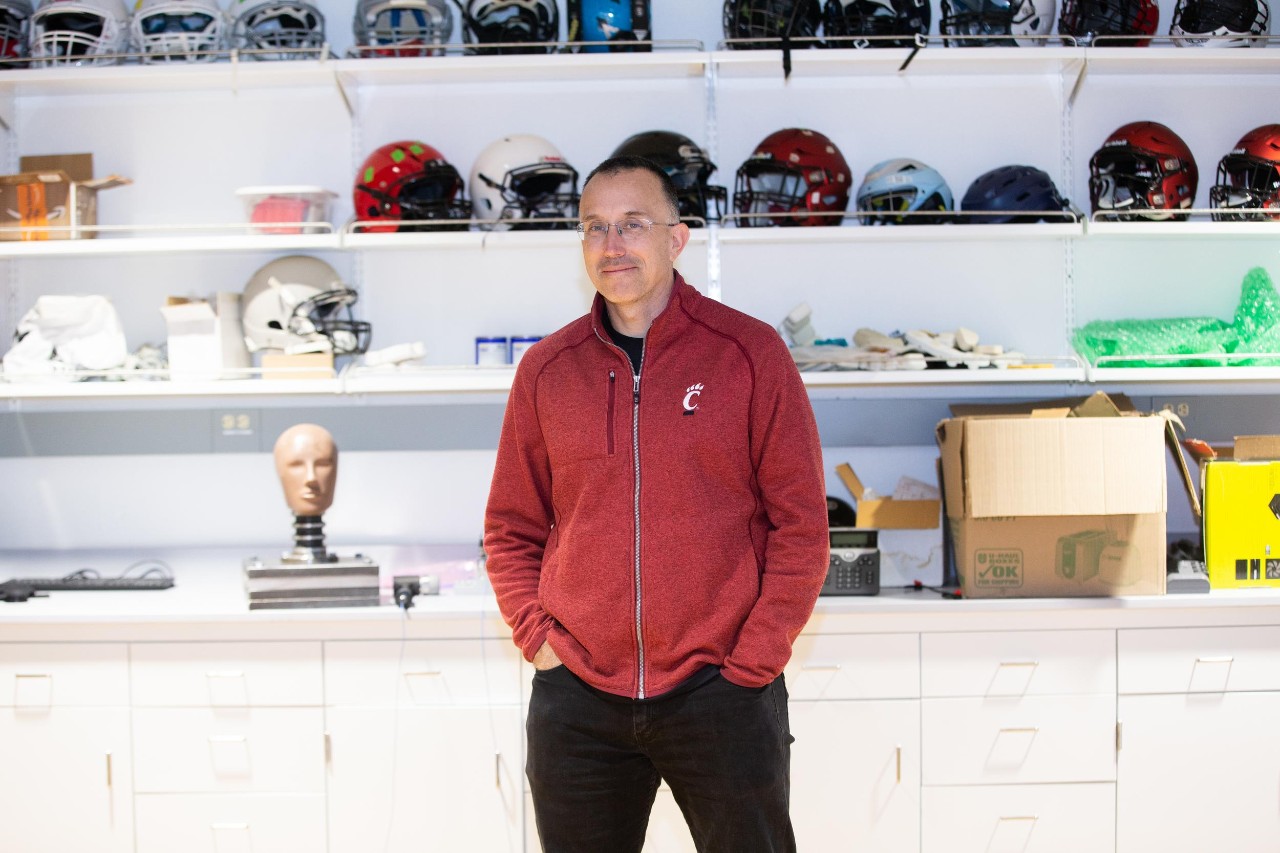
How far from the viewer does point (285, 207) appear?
2982mm

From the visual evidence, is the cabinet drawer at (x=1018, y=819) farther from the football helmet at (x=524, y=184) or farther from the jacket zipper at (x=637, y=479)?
the football helmet at (x=524, y=184)

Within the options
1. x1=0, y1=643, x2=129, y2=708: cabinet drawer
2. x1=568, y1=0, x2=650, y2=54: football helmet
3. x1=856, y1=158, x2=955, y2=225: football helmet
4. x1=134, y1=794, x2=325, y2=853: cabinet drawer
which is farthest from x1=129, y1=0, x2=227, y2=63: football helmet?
x1=134, y1=794, x2=325, y2=853: cabinet drawer

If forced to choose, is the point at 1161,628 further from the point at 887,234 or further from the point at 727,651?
the point at 727,651

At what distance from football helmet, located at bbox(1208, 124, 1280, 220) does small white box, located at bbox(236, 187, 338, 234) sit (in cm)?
250

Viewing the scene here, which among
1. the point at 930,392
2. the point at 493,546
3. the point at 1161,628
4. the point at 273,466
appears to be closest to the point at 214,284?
the point at 273,466

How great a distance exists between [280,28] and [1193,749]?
3.07 metres

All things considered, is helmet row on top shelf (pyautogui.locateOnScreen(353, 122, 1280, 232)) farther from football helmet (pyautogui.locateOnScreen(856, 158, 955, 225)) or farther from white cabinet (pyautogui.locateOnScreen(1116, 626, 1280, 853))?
white cabinet (pyautogui.locateOnScreen(1116, 626, 1280, 853))

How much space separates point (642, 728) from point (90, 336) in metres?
2.27

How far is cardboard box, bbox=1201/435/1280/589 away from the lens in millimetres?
2691

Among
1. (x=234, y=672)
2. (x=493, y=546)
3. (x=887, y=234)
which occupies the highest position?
(x=887, y=234)

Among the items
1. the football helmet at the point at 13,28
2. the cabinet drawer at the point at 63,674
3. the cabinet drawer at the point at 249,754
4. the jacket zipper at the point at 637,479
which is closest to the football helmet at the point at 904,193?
the jacket zipper at the point at 637,479

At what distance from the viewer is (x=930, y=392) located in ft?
10.6

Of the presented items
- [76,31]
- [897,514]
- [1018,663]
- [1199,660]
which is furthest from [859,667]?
[76,31]

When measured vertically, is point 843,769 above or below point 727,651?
below
